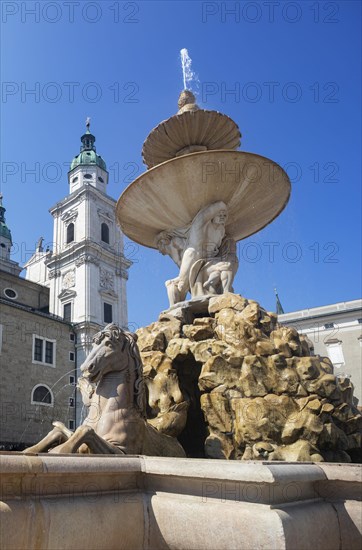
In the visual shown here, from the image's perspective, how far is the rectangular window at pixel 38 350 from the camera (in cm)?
3406

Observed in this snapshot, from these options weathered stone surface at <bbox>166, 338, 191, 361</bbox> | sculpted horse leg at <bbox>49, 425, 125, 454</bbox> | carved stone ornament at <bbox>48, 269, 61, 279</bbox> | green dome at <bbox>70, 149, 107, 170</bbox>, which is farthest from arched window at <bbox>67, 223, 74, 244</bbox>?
sculpted horse leg at <bbox>49, 425, 125, 454</bbox>

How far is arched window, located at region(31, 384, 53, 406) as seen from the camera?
1287 inches

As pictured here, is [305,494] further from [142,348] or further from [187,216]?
[187,216]

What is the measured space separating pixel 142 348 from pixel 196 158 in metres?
3.33

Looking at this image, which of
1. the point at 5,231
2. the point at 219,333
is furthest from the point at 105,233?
the point at 219,333

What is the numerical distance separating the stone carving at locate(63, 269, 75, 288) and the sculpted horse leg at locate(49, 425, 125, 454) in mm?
41948

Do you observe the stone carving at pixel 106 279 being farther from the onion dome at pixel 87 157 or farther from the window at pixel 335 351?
the window at pixel 335 351

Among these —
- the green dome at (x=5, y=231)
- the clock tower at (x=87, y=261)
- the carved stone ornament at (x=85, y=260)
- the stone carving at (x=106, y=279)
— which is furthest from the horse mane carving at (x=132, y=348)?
the green dome at (x=5, y=231)

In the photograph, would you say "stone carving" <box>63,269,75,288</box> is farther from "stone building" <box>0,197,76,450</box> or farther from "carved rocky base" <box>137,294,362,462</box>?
"carved rocky base" <box>137,294,362,462</box>

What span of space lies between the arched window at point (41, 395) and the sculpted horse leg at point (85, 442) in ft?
105

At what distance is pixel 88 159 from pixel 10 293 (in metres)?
20.6

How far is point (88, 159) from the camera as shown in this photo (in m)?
53.4

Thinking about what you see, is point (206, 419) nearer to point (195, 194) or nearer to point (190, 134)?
point (195, 194)

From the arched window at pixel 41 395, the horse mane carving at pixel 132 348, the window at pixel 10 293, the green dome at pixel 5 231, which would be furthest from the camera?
the green dome at pixel 5 231
